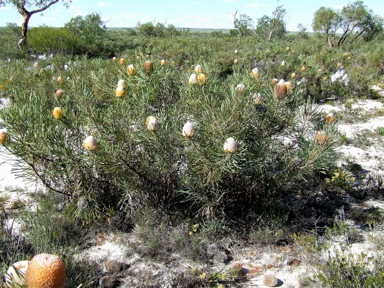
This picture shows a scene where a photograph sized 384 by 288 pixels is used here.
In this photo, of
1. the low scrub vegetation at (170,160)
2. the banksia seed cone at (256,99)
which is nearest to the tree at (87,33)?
the low scrub vegetation at (170,160)

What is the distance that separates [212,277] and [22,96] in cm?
213

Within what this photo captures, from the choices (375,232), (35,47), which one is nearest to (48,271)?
(375,232)

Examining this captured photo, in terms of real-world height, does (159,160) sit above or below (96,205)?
above

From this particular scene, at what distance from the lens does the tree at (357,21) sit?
68.4 ft

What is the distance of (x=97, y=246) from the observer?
2.40 m

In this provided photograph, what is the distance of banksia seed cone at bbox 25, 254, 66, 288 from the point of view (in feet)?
3.21

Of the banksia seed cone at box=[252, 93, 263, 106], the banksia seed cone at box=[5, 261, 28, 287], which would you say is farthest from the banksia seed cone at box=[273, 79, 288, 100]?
the banksia seed cone at box=[5, 261, 28, 287]

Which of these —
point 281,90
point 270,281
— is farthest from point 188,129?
point 270,281

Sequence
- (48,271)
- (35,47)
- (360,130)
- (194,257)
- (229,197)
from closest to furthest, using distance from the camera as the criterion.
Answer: (48,271), (194,257), (229,197), (360,130), (35,47)

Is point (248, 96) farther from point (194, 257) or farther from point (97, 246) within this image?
point (97, 246)

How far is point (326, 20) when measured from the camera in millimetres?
20719

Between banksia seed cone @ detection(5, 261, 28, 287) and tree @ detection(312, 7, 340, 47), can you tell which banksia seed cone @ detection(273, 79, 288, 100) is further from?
tree @ detection(312, 7, 340, 47)

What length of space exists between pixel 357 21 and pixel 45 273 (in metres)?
26.2

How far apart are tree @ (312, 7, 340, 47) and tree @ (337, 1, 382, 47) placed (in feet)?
1.98
